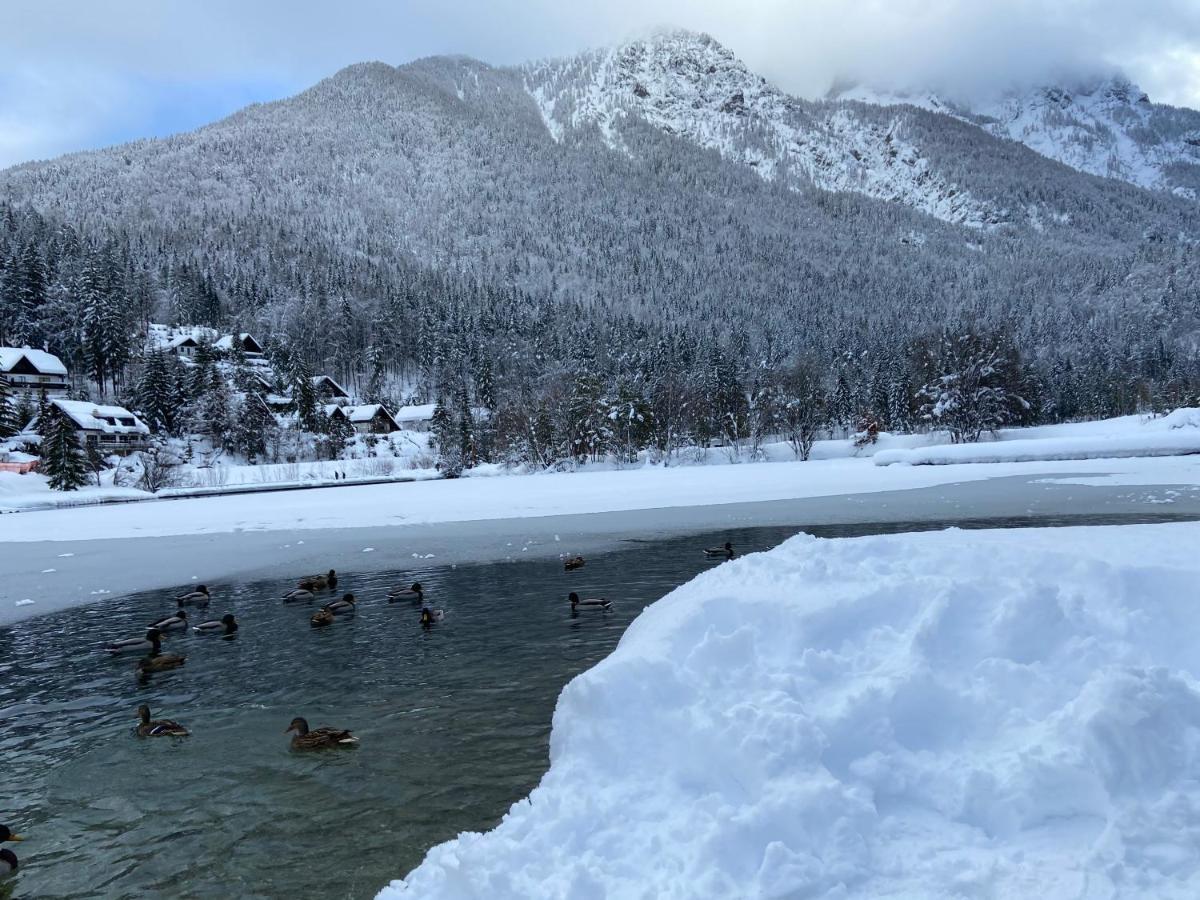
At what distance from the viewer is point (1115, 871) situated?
154 inches

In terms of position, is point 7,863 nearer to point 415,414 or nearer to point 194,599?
point 194,599

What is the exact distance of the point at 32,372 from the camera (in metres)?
78.6

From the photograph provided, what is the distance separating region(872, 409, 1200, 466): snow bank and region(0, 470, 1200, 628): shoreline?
68.2 feet

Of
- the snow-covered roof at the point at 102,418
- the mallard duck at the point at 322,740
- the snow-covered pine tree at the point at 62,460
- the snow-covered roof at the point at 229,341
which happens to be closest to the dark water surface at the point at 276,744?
the mallard duck at the point at 322,740

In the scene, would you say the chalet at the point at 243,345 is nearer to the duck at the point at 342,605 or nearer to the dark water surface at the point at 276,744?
the duck at the point at 342,605

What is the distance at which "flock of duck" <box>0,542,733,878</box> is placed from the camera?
789 cm

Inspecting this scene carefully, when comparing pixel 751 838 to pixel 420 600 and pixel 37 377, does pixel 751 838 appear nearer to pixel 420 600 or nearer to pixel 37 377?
pixel 420 600

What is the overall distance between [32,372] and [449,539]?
80738mm

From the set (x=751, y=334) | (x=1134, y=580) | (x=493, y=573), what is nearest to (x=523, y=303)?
(x=751, y=334)

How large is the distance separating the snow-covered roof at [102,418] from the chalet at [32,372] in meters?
12.4

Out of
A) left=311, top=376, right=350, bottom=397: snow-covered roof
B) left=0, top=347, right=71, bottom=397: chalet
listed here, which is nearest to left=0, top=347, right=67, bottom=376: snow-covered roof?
left=0, top=347, right=71, bottom=397: chalet

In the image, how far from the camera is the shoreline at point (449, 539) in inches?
781

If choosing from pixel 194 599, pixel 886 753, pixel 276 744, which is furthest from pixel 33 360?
pixel 886 753

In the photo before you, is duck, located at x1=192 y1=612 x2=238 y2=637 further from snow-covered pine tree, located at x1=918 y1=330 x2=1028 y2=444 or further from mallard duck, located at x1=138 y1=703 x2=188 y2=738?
snow-covered pine tree, located at x1=918 y1=330 x2=1028 y2=444
